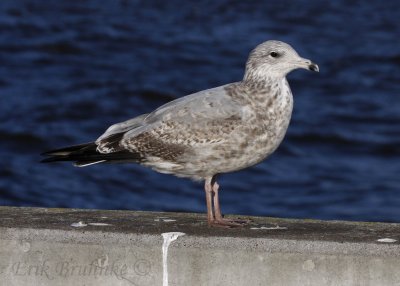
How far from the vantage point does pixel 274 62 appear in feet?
20.7

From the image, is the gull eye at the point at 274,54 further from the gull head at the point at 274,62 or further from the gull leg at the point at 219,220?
the gull leg at the point at 219,220

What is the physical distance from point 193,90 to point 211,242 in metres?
11.5

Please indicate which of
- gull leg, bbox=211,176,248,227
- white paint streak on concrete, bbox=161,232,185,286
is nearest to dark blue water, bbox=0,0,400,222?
gull leg, bbox=211,176,248,227

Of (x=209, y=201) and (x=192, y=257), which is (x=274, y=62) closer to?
(x=209, y=201)

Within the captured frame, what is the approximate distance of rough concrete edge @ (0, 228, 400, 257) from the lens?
211 inches

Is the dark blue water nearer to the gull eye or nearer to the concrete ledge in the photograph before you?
the gull eye

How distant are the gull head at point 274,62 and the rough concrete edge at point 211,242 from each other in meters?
1.22

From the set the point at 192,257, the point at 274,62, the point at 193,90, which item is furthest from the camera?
the point at 193,90

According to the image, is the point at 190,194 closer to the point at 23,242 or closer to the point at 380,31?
the point at 23,242

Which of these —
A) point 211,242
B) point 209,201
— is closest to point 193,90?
point 209,201

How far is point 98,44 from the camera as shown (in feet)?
64.2

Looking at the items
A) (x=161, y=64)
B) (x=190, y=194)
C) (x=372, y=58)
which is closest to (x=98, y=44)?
(x=161, y=64)

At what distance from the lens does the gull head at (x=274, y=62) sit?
6.26 m

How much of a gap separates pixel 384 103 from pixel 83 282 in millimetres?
11737
